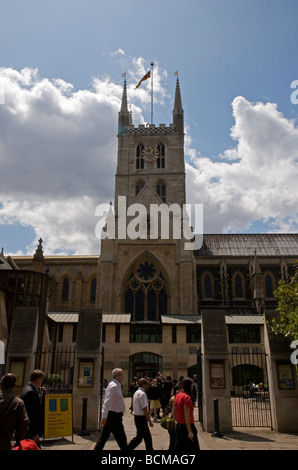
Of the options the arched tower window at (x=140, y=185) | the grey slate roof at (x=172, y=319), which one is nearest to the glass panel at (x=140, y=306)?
the grey slate roof at (x=172, y=319)

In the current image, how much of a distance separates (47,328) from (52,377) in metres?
7.83

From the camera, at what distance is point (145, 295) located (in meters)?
40.3

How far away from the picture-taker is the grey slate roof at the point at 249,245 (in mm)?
47062

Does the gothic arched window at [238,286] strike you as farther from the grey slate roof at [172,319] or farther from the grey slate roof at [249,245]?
the grey slate roof at [172,319]

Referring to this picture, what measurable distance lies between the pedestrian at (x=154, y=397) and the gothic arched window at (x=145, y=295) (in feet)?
80.4

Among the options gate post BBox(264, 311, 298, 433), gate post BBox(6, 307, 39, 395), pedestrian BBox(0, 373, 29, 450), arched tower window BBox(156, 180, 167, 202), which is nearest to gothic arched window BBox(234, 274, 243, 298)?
arched tower window BBox(156, 180, 167, 202)

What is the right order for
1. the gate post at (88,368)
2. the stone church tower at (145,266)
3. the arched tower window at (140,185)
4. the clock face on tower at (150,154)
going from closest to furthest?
1. the gate post at (88,368)
2. the stone church tower at (145,266)
3. the arched tower window at (140,185)
4. the clock face on tower at (150,154)

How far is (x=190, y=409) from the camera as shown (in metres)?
7.08

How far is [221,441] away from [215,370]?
2.44m

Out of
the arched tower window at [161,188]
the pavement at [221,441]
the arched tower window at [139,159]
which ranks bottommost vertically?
the pavement at [221,441]

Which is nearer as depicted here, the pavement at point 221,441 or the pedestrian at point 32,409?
the pedestrian at point 32,409

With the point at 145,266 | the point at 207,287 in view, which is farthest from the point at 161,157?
the point at 207,287
